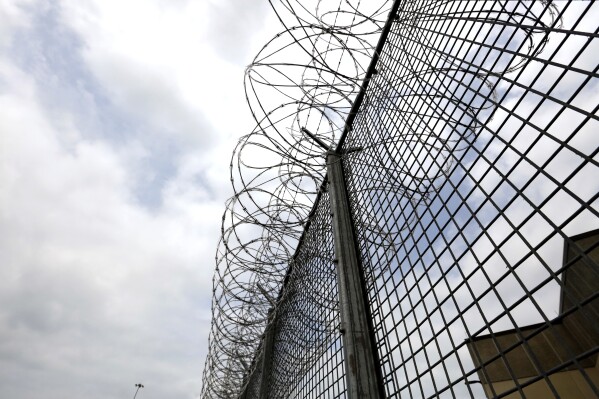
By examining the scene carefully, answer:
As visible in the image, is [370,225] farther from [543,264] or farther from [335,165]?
[543,264]

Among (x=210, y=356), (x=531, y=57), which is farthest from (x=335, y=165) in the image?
(x=210, y=356)

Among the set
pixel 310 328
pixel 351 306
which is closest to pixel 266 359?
pixel 310 328

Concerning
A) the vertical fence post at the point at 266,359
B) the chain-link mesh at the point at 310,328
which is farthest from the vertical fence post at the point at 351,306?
the vertical fence post at the point at 266,359

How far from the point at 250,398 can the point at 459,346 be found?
5.79 meters

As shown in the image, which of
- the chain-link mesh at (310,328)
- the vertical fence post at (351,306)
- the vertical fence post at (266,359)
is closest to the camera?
the vertical fence post at (351,306)

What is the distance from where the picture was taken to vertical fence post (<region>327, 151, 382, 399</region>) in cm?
199

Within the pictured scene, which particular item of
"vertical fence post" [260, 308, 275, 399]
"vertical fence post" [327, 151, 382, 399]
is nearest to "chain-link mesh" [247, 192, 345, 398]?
"vertical fence post" [260, 308, 275, 399]

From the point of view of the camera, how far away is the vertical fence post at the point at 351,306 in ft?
6.53

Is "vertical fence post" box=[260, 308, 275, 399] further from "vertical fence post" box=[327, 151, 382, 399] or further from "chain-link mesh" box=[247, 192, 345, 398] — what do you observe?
"vertical fence post" box=[327, 151, 382, 399]

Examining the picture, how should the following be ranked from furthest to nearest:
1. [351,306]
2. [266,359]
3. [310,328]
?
1. [266,359]
2. [310,328]
3. [351,306]

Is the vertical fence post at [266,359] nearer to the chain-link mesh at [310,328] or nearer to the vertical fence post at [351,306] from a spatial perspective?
the chain-link mesh at [310,328]

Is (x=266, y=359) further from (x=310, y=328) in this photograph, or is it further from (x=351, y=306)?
(x=351, y=306)

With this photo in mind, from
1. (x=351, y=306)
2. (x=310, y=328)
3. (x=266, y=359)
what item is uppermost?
(x=266, y=359)

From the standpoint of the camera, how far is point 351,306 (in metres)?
2.33
